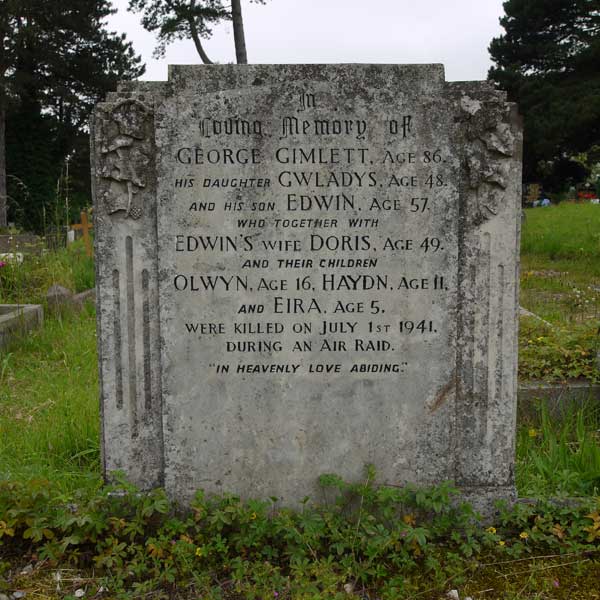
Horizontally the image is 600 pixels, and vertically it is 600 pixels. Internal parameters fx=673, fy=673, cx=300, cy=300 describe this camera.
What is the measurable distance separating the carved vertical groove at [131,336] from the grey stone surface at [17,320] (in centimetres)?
365

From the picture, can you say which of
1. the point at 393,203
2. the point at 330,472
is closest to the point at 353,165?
the point at 393,203

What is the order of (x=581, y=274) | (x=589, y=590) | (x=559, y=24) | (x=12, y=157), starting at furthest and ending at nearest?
(x=559, y=24), (x=12, y=157), (x=581, y=274), (x=589, y=590)

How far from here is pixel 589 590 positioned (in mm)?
2652

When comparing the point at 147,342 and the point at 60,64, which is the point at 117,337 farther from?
the point at 60,64

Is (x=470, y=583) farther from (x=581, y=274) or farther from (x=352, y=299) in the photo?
(x=581, y=274)

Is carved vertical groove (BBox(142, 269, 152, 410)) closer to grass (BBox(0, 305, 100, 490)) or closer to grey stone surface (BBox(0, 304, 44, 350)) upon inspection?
grass (BBox(0, 305, 100, 490))

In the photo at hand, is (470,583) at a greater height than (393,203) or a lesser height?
lesser

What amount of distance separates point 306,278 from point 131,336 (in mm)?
835

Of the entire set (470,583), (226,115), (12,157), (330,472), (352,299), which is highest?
(12,157)

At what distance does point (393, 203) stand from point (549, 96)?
2276cm

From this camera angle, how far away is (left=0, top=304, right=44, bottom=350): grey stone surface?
6.33 m

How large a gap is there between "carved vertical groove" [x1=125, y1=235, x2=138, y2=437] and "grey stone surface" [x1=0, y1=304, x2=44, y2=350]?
12.0ft

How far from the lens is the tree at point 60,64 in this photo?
2291 cm

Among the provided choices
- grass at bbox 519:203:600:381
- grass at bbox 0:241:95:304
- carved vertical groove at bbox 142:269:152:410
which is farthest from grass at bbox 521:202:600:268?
carved vertical groove at bbox 142:269:152:410
